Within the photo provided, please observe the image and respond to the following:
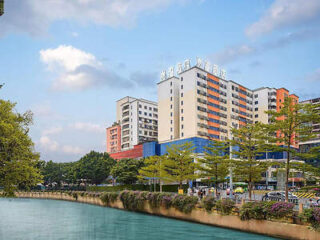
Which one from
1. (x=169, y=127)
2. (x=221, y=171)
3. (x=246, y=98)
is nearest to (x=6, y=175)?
(x=221, y=171)

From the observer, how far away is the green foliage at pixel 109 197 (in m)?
57.9

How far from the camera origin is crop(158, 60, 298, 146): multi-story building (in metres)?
108

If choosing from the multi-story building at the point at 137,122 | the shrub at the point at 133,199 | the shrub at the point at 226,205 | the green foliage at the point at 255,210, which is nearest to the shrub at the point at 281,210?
the green foliage at the point at 255,210

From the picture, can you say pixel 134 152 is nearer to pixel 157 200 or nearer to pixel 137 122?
pixel 137 122

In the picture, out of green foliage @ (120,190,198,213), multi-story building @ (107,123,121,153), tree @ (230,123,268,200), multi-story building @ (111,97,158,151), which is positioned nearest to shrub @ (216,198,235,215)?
green foliage @ (120,190,198,213)

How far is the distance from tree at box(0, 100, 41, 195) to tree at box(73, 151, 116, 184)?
243ft

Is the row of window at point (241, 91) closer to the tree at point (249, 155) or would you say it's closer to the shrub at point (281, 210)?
the tree at point (249, 155)

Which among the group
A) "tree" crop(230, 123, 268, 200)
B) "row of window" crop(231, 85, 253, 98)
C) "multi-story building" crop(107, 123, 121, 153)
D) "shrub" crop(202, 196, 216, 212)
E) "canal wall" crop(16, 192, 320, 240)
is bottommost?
"canal wall" crop(16, 192, 320, 240)

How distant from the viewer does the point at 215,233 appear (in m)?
29.6

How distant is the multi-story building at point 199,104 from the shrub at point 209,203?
71.2 meters

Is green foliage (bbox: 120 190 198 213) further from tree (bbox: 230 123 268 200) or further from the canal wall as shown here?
tree (bbox: 230 123 268 200)

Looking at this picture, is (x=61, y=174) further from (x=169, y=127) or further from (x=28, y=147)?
(x=28, y=147)

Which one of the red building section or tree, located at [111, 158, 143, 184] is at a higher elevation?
the red building section

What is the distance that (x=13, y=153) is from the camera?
27.1 metres
